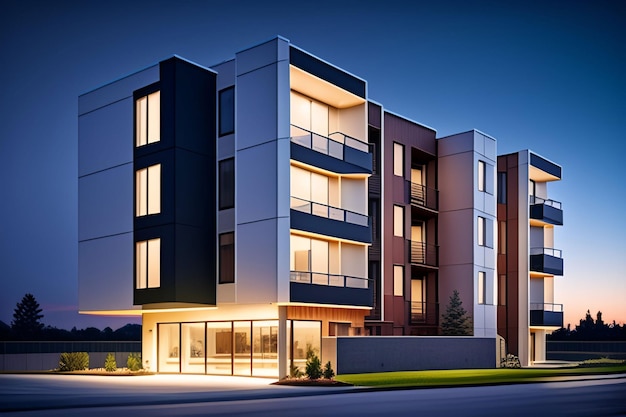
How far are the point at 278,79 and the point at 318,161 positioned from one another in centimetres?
514

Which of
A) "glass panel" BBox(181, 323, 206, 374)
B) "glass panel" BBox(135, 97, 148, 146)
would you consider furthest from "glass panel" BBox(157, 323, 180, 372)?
"glass panel" BBox(135, 97, 148, 146)

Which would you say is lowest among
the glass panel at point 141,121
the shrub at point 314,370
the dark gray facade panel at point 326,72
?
the shrub at point 314,370

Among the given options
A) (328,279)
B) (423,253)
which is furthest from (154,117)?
(423,253)

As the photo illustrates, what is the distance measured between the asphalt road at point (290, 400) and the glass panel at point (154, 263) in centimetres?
667

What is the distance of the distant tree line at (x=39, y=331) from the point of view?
127562 mm

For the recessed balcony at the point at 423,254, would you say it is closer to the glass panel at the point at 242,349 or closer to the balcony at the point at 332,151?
the balcony at the point at 332,151

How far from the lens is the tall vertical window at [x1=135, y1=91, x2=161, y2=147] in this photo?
124 ft

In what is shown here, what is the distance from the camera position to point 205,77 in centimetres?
3831

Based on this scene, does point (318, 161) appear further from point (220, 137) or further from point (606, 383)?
point (606, 383)

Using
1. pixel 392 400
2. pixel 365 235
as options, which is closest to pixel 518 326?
pixel 365 235

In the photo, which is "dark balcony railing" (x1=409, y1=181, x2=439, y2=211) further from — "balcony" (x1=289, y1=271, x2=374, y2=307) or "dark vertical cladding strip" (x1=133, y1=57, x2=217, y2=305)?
"dark vertical cladding strip" (x1=133, y1=57, x2=217, y2=305)

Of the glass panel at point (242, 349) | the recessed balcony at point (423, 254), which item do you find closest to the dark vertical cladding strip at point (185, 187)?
the glass panel at point (242, 349)

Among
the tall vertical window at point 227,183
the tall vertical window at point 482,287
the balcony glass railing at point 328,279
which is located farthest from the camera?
the tall vertical window at point 482,287

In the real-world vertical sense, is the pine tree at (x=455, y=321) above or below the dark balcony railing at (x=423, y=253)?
below
